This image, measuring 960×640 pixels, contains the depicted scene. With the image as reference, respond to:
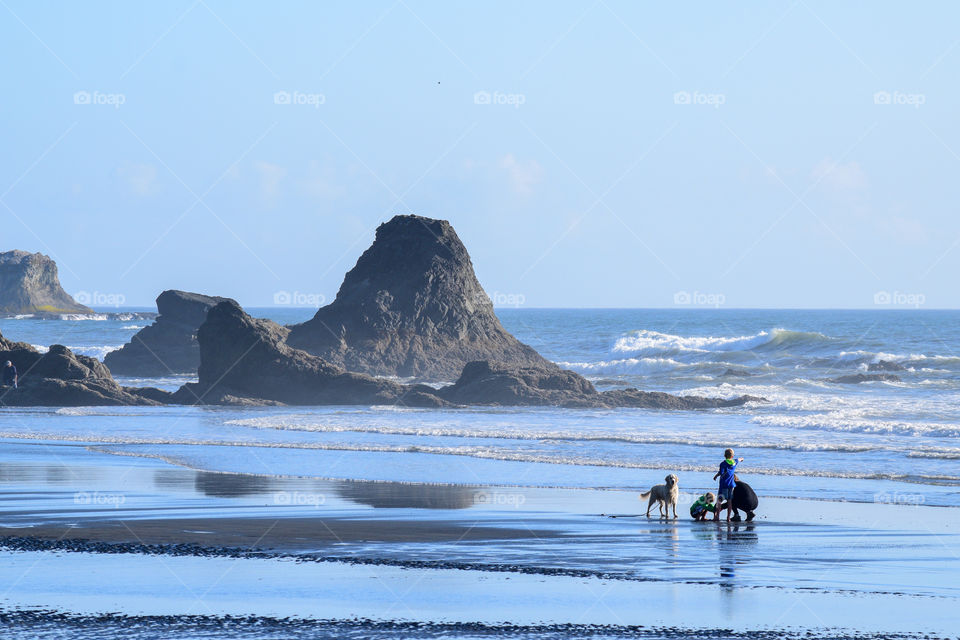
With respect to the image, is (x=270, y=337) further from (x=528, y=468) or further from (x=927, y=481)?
(x=927, y=481)

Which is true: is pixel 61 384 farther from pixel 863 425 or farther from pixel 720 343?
pixel 720 343

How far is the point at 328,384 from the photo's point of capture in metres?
46.4

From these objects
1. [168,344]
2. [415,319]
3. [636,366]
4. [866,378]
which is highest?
[415,319]

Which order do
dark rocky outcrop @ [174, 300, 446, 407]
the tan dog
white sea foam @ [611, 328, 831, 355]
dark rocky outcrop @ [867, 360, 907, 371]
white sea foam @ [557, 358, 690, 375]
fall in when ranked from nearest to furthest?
the tan dog
dark rocky outcrop @ [174, 300, 446, 407]
dark rocky outcrop @ [867, 360, 907, 371]
white sea foam @ [557, 358, 690, 375]
white sea foam @ [611, 328, 831, 355]

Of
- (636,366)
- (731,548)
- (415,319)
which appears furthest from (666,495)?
(636,366)

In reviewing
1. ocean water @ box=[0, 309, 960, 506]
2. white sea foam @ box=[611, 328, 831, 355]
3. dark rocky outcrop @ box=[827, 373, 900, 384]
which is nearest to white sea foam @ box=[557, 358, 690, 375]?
white sea foam @ box=[611, 328, 831, 355]

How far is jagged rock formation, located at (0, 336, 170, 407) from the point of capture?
44.4 meters

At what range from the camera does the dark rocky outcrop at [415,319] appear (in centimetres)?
5728

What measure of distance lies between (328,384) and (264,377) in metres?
2.95

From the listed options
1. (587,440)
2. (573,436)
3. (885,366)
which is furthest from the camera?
(885,366)

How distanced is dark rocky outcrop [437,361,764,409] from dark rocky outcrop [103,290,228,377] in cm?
2876

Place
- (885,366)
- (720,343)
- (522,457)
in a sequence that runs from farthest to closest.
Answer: (720,343)
(885,366)
(522,457)

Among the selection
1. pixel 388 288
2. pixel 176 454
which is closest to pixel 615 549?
pixel 176 454

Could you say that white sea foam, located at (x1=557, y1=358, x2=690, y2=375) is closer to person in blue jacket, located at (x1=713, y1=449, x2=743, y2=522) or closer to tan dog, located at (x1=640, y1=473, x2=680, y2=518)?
person in blue jacket, located at (x1=713, y1=449, x2=743, y2=522)
